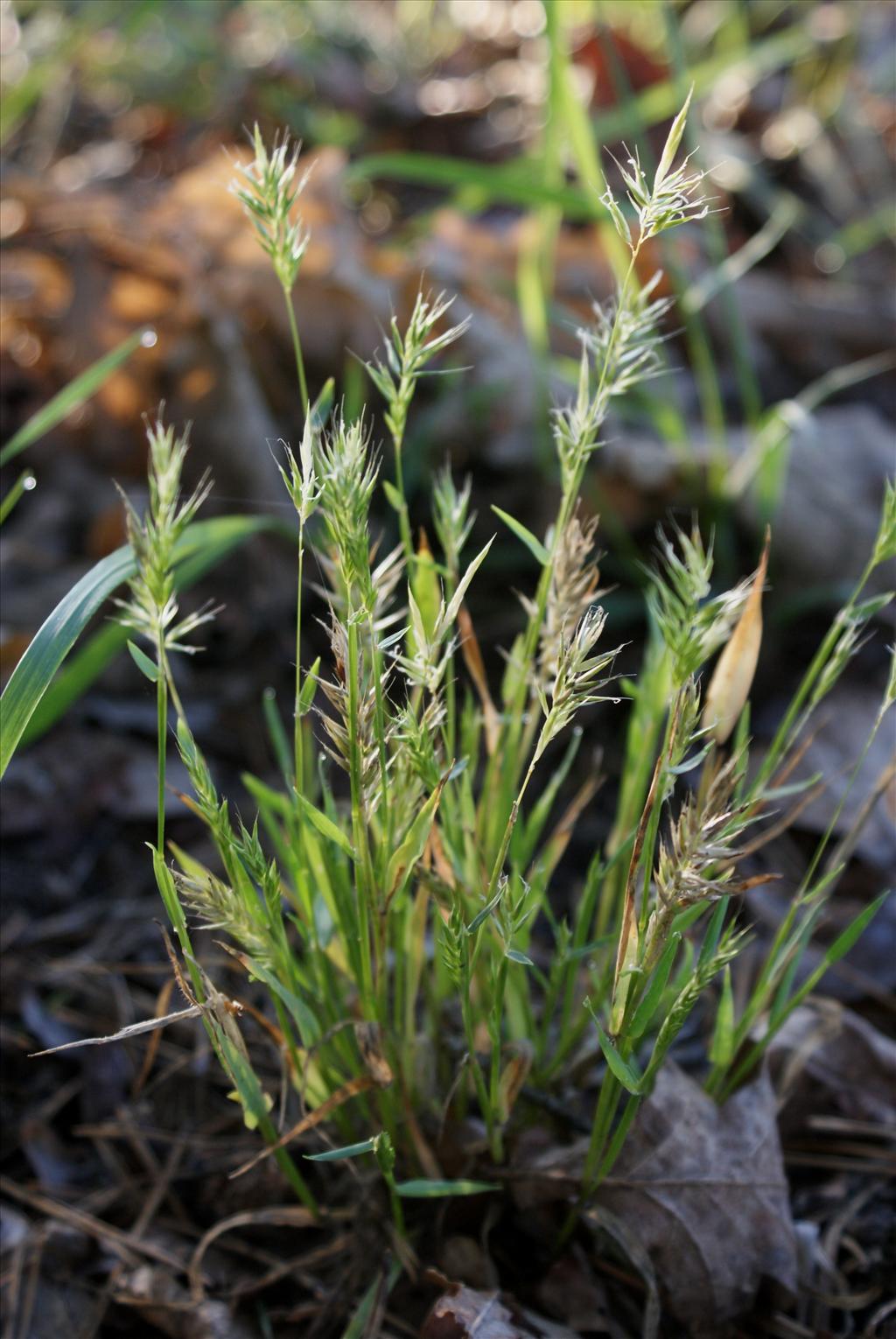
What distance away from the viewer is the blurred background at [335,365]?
1454 mm

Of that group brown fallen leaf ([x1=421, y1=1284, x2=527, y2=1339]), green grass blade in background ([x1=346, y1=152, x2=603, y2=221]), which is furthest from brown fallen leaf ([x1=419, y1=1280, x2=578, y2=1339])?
green grass blade in background ([x1=346, y1=152, x2=603, y2=221])

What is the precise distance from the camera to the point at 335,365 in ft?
6.75

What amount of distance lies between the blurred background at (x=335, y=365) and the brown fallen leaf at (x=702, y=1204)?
41 cm

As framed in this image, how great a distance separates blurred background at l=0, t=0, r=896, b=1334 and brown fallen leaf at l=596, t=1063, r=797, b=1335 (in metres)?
0.41

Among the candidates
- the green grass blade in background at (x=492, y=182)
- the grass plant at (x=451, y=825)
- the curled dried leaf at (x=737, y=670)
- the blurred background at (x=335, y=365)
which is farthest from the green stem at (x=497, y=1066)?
the green grass blade in background at (x=492, y=182)

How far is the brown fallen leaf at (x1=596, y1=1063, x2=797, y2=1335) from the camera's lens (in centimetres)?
99

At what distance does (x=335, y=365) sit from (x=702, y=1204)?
154cm

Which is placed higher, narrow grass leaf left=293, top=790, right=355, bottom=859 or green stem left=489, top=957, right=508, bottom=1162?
narrow grass leaf left=293, top=790, right=355, bottom=859

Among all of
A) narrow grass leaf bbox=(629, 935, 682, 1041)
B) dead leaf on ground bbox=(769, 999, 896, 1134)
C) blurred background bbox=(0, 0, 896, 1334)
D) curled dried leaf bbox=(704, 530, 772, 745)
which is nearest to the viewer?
narrow grass leaf bbox=(629, 935, 682, 1041)

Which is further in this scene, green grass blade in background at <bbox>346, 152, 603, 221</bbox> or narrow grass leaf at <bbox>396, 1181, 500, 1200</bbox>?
green grass blade in background at <bbox>346, 152, 603, 221</bbox>

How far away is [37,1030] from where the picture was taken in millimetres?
1312

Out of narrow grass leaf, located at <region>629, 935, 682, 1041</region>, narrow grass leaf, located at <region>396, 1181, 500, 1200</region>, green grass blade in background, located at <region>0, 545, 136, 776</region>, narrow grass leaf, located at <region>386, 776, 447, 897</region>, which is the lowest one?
narrow grass leaf, located at <region>396, 1181, 500, 1200</region>

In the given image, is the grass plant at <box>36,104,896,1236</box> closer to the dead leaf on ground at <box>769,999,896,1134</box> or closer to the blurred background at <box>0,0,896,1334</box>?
the dead leaf on ground at <box>769,999,896,1134</box>

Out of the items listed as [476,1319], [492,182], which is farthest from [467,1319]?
[492,182]
